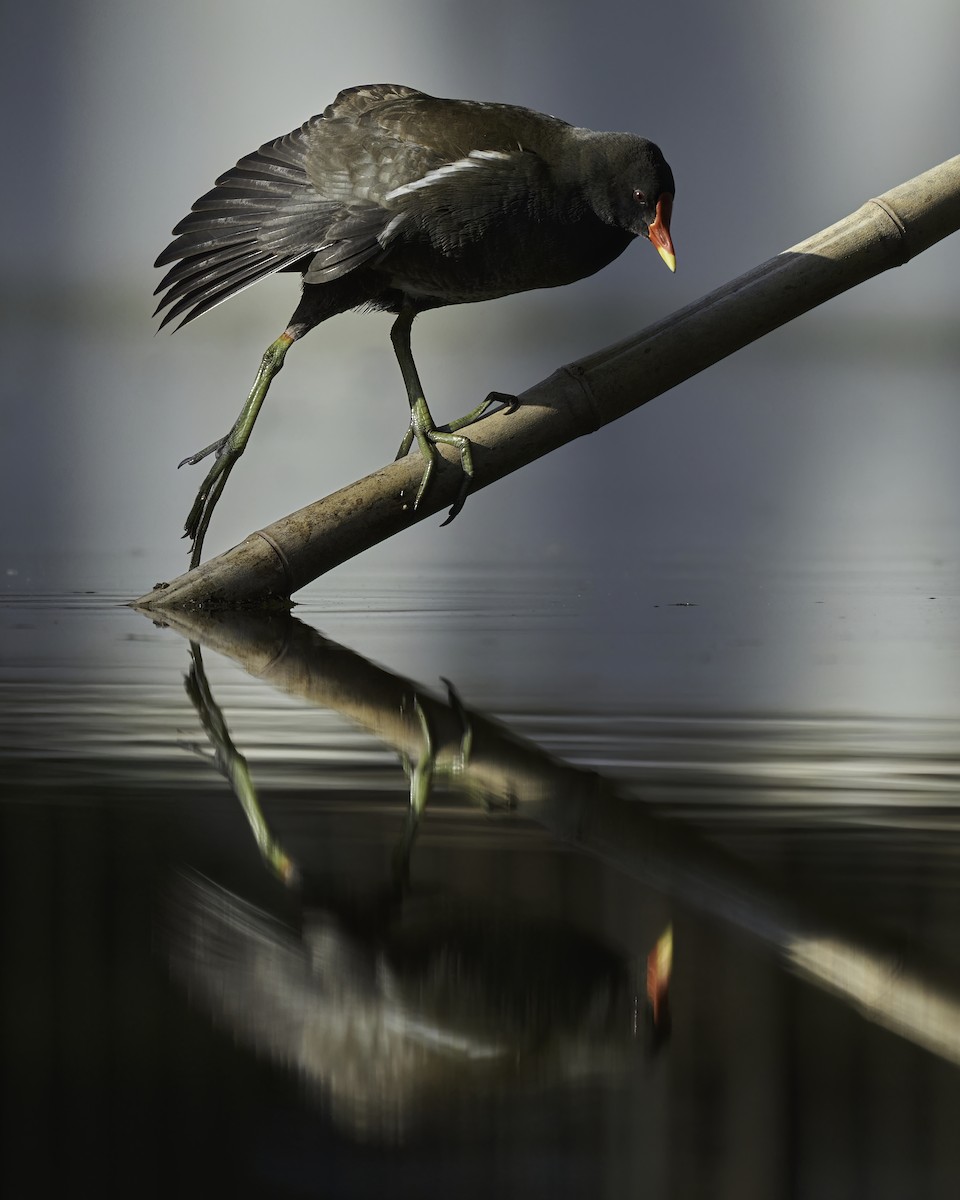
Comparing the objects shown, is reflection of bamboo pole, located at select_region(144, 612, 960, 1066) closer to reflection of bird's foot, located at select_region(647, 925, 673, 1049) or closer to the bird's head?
reflection of bird's foot, located at select_region(647, 925, 673, 1049)

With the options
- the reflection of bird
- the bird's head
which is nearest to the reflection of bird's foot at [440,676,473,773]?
the reflection of bird

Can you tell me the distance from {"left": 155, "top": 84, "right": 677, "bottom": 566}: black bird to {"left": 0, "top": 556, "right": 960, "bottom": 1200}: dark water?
26.0 inches

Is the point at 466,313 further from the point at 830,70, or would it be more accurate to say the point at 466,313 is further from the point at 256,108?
the point at 830,70

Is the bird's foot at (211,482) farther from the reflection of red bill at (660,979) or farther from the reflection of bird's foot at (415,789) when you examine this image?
the reflection of red bill at (660,979)

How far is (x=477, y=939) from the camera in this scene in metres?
0.68

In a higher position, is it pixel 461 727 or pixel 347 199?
pixel 347 199

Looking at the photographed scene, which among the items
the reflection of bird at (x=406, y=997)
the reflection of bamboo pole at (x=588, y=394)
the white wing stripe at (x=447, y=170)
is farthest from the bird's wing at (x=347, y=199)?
the reflection of bird at (x=406, y=997)

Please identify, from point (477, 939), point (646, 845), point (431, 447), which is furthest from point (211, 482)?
point (477, 939)

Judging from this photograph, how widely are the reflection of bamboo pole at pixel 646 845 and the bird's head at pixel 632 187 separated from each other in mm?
703

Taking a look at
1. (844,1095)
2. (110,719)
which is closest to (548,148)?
(110,719)

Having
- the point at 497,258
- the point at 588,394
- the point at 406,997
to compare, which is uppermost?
the point at 497,258

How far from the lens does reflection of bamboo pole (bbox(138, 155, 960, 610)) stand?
1.98m

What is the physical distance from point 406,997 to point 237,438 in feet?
4.96

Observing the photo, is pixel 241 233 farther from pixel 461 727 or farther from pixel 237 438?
pixel 461 727
